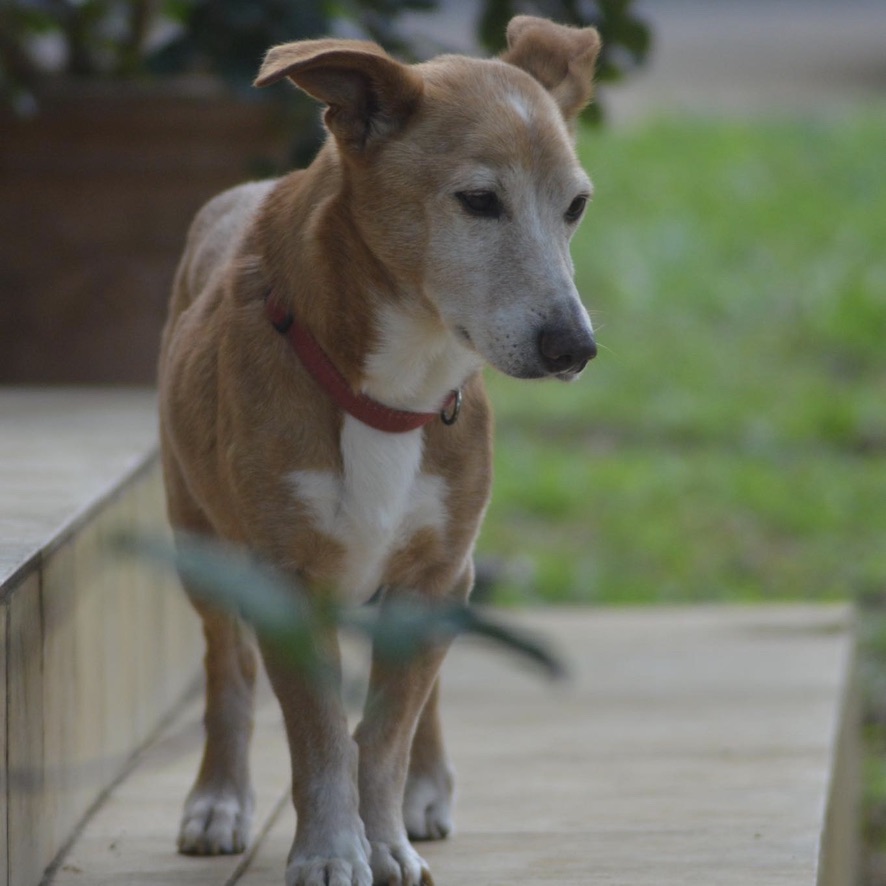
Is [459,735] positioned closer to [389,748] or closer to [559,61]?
→ [389,748]

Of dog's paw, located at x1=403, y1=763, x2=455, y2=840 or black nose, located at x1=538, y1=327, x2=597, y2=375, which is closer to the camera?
black nose, located at x1=538, y1=327, x2=597, y2=375

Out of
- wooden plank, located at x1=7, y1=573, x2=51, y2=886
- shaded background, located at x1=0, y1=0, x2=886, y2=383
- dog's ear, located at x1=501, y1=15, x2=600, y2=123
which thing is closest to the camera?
wooden plank, located at x1=7, y1=573, x2=51, y2=886

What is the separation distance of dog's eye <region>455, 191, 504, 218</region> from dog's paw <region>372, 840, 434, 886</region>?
0.91 meters

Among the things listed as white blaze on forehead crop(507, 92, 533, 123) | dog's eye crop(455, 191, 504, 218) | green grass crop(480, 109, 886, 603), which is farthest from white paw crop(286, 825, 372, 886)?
green grass crop(480, 109, 886, 603)

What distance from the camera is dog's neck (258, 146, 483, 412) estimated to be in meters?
2.33

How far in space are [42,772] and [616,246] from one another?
6407mm

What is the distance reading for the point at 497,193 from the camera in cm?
224

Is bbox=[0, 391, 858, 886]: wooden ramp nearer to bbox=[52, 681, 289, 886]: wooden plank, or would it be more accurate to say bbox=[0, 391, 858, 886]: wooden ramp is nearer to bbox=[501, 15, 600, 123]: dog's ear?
bbox=[52, 681, 289, 886]: wooden plank

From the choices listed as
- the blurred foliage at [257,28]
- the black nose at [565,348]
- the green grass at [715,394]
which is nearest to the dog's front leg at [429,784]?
the black nose at [565,348]

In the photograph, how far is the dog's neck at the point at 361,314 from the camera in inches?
91.6

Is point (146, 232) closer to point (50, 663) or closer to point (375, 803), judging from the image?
point (50, 663)

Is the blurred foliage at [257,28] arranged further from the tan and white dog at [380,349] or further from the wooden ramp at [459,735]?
the tan and white dog at [380,349]

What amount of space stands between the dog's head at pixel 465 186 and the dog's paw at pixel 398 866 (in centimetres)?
72

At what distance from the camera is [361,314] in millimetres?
2336
